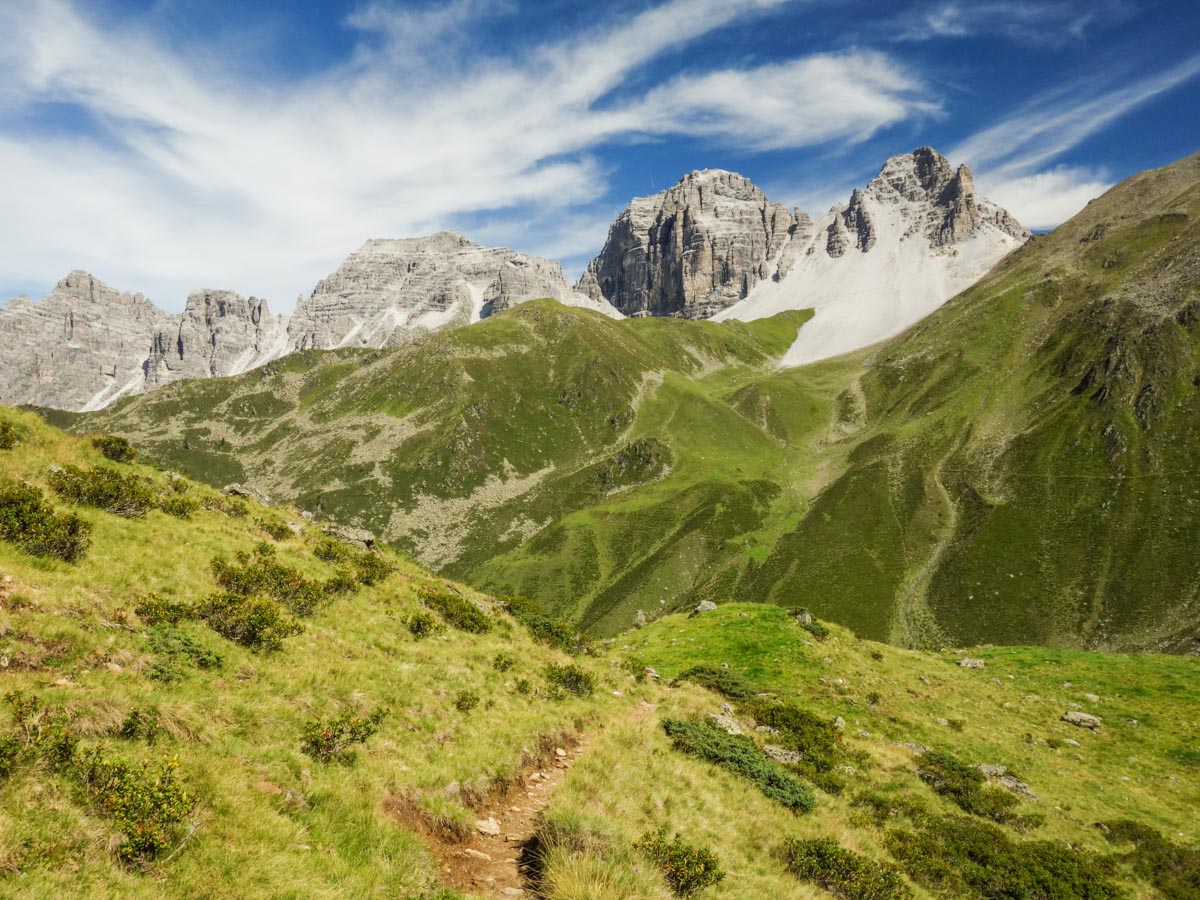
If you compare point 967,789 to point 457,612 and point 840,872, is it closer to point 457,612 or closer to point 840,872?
point 840,872

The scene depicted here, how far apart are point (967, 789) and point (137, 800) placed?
28.8 m

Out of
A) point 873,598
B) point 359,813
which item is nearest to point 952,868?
point 359,813

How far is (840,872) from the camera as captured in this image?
14.7 m

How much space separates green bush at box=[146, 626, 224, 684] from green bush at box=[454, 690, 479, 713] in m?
6.94

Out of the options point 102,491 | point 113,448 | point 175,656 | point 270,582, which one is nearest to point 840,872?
point 175,656

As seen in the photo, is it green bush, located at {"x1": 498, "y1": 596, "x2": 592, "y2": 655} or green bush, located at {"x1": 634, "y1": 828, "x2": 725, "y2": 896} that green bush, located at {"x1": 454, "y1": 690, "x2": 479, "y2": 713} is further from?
green bush, located at {"x1": 498, "y1": 596, "x2": 592, "y2": 655}

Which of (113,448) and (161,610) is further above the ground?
(113,448)

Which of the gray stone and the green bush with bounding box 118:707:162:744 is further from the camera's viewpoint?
the gray stone

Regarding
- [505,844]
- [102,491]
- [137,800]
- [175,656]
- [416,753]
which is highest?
[102,491]

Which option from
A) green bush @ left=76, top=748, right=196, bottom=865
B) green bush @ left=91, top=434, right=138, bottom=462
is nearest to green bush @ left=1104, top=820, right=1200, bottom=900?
green bush @ left=76, top=748, right=196, bottom=865

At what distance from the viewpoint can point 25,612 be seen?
39.5ft

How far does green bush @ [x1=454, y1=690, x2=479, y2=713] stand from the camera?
17.7 metres

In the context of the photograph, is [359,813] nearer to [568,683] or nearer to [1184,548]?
[568,683]

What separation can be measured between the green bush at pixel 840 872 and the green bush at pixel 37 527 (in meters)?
22.3
